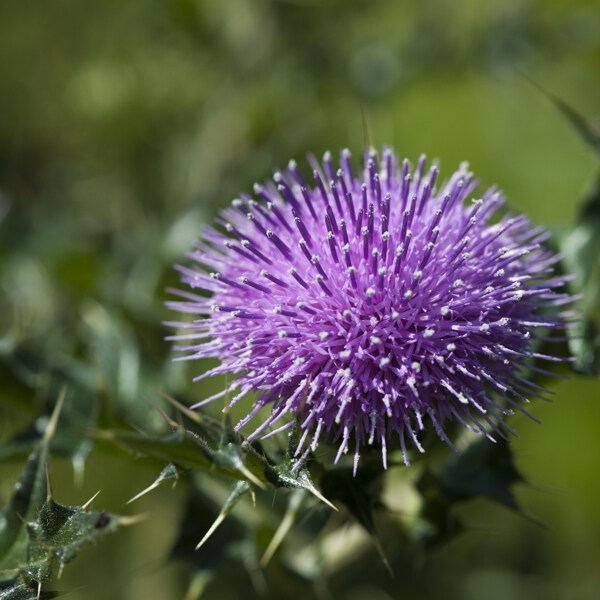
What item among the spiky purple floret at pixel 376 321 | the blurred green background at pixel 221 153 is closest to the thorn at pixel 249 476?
the spiky purple floret at pixel 376 321

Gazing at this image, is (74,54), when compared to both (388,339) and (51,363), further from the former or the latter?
(388,339)

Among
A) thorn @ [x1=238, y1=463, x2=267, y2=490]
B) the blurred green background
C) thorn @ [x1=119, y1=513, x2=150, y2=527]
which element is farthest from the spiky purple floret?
the blurred green background

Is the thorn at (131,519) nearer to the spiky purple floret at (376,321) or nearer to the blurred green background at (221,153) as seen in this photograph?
the spiky purple floret at (376,321)

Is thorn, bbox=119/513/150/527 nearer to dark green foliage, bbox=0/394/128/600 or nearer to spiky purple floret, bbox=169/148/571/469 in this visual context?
dark green foliage, bbox=0/394/128/600

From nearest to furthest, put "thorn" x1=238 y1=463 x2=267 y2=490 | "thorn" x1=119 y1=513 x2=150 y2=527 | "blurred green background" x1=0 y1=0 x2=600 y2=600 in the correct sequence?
"thorn" x1=238 y1=463 x2=267 y2=490 → "thorn" x1=119 y1=513 x2=150 y2=527 → "blurred green background" x1=0 y1=0 x2=600 y2=600

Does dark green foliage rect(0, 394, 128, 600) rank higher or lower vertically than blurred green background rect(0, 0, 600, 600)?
lower

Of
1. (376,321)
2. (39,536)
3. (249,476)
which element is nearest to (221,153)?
(376,321)
